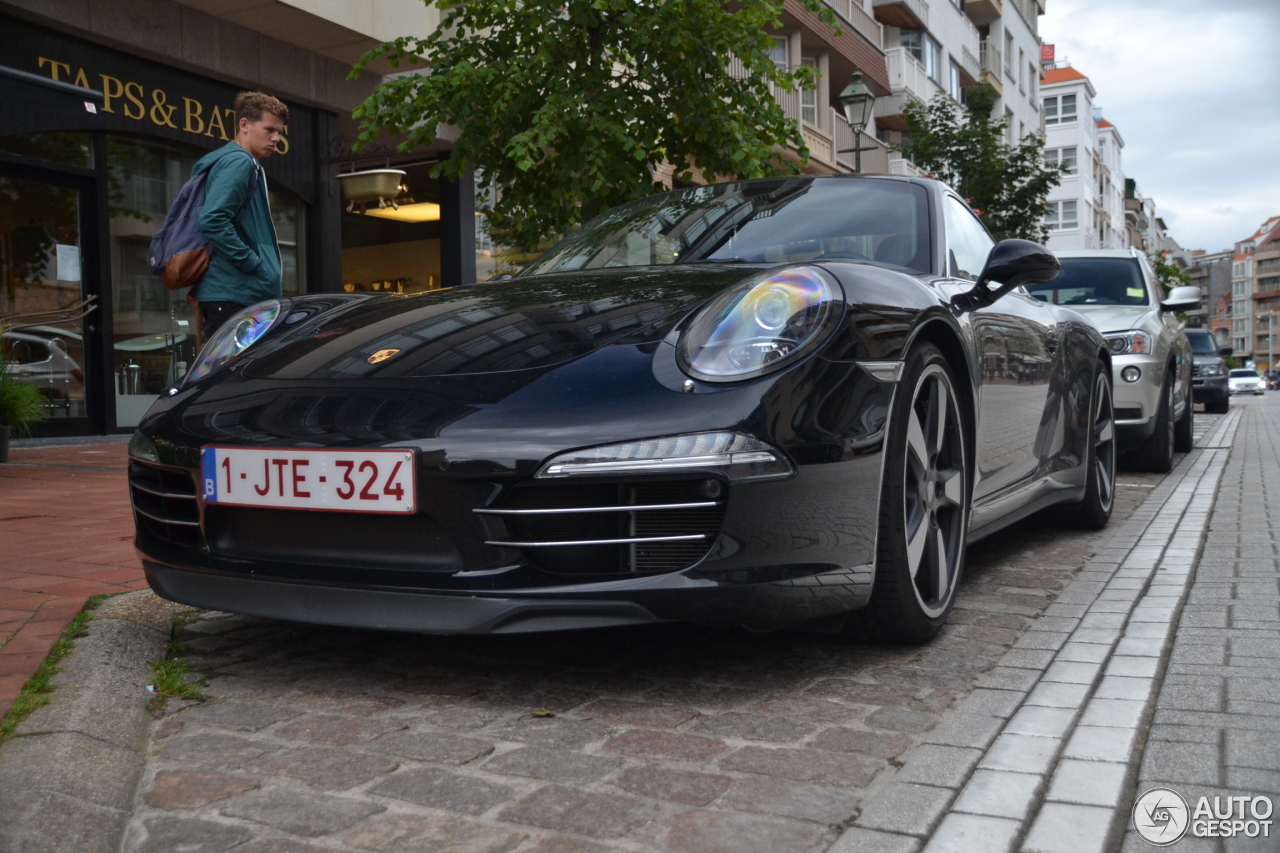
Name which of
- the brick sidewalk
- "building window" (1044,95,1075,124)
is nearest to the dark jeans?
the brick sidewalk

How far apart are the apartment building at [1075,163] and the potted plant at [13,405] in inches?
1991

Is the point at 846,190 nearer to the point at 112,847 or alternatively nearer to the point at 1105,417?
the point at 1105,417

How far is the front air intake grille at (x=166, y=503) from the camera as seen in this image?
2.65 m

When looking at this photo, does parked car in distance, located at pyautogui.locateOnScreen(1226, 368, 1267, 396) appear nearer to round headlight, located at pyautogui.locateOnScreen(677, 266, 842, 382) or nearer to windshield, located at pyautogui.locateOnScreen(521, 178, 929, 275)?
windshield, located at pyautogui.locateOnScreen(521, 178, 929, 275)

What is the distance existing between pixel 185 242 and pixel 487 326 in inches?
90.7

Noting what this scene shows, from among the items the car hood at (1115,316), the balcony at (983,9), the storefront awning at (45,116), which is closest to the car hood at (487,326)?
the storefront awning at (45,116)

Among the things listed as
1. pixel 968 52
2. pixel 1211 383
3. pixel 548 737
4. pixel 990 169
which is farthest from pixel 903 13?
pixel 548 737

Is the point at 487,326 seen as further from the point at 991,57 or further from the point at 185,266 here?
the point at 991,57

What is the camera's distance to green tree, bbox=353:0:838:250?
806 cm

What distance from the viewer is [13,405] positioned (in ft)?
24.9

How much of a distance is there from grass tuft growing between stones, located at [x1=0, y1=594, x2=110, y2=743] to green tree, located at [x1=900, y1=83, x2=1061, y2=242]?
15.2 metres

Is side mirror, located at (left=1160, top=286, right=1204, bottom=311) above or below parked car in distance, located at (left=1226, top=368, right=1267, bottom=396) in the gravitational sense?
above

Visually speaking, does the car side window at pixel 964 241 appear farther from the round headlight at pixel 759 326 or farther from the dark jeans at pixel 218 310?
the dark jeans at pixel 218 310

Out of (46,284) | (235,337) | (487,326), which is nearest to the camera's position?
(487,326)
